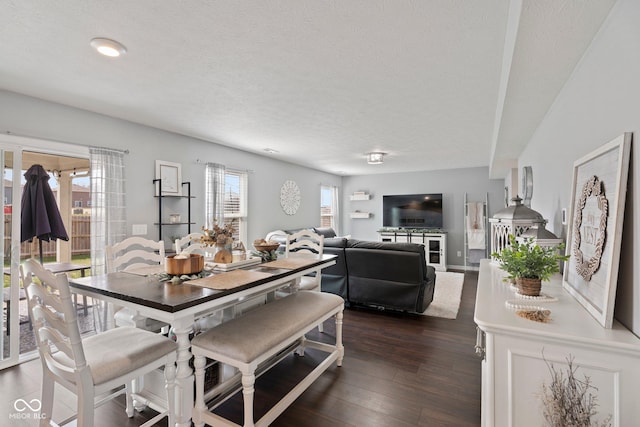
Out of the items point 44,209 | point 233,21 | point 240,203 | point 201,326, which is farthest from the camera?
point 240,203

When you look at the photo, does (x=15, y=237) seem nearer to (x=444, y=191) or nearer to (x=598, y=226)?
(x=598, y=226)

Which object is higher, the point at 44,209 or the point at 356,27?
the point at 356,27

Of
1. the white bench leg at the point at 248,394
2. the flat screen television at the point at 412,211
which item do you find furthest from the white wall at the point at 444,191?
the white bench leg at the point at 248,394

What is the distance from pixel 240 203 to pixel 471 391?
A: 426cm

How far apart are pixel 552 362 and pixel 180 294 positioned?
1.66 m

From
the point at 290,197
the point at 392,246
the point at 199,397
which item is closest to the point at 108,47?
the point at 199,397

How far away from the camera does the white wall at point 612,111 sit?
41.9 inches

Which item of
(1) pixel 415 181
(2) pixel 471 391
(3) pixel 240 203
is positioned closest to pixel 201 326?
(2) pixel 471 391

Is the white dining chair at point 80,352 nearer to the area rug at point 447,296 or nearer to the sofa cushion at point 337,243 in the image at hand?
the sofa cushion at point 337,243

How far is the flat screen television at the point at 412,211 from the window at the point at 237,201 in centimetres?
416

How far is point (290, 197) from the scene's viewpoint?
6.42 meters

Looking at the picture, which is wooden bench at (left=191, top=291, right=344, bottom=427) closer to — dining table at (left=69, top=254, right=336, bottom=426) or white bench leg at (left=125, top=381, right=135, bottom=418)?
dining table at (left=69, top=254, right=336, bottom=426)

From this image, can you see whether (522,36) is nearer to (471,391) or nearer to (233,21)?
(233,21)

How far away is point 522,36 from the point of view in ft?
4.54
